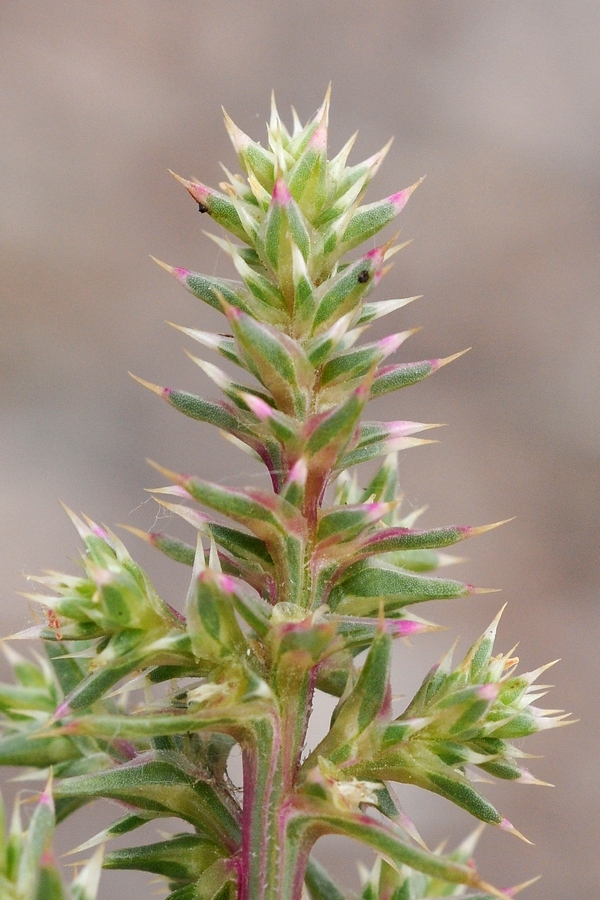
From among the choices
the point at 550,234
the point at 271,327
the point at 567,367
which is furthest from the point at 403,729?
the point at 550,234

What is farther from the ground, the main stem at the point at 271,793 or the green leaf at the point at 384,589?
the green leaf at the point at 384,589

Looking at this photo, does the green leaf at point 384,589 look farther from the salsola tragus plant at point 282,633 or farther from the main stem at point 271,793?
the main stem at point 271,793

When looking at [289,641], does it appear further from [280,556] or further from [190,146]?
[190,146]

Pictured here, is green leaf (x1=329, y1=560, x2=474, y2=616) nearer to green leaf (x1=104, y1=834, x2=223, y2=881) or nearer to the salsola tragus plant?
the salsola tragus plant

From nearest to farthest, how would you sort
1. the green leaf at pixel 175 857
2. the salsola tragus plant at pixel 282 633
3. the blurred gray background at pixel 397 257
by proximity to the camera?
the salsola tragus plant at pixel 282 633
the green leaf at pixel 175 857
the blurred gray background at pixel 397 257

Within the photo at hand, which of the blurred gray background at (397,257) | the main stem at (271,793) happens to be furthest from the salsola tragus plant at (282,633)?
the blurred gray background at (397,257)
